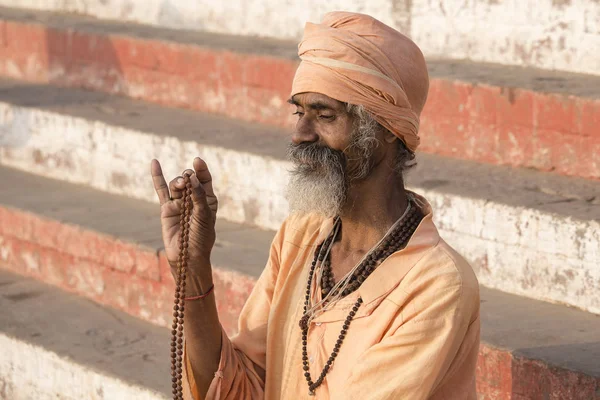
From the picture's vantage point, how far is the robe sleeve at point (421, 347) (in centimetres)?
262

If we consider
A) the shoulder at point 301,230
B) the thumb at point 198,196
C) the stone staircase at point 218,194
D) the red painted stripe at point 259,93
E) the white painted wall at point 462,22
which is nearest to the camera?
the thumb at point 198,196

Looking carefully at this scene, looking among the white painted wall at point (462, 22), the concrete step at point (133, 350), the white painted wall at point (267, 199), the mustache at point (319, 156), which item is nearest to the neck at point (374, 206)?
the mustache at point (319, 156)

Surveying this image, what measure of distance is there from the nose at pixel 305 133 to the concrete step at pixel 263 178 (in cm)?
150

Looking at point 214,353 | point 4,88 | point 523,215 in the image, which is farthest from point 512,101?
point 4,88

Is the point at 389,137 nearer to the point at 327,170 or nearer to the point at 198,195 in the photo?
the point at 327,170

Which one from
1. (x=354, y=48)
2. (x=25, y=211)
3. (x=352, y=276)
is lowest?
(x=25, y=211)

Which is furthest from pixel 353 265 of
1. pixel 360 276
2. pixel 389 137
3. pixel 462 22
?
pixel 462 22

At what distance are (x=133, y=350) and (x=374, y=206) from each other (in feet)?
6.61

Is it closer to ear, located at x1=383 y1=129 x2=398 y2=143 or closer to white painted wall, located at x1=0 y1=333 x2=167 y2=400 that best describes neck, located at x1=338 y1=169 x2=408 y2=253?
ear, located at x1=383 y1=129 x2=398 y2=143

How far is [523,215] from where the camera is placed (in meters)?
4.17

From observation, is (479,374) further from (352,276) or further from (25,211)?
(25,211)

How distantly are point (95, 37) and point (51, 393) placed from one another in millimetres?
2647

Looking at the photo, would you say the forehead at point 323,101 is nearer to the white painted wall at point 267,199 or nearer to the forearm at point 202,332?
the forearm at point 202,332

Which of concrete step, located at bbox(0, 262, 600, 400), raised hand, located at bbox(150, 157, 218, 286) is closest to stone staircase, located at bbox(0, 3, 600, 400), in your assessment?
concrete step, located at bbox(0, 262, 600, 400)
